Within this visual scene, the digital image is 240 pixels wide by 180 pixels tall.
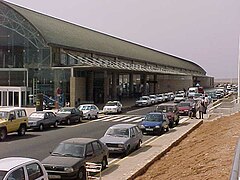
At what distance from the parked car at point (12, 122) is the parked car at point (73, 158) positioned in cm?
1058

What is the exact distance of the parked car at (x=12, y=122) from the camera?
2580 centimetres

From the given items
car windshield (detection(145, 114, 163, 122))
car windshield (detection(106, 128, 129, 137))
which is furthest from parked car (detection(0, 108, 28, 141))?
car windshield (detection(145, 114, 163, 122))

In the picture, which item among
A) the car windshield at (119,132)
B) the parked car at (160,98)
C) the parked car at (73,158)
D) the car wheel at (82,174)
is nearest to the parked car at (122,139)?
the car windshield at (119,132)

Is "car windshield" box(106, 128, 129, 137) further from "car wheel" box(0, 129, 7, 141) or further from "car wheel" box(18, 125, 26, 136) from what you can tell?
"car wheel" box(18, 125, 26, 136)

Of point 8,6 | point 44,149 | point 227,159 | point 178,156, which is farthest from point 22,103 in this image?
point 227,159

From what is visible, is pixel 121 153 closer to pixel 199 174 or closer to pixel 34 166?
pixel 199 174

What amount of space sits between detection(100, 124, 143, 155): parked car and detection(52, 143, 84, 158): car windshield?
4250 mm

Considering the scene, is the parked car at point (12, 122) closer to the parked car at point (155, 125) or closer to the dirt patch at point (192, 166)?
the parked car at point (155, 125)

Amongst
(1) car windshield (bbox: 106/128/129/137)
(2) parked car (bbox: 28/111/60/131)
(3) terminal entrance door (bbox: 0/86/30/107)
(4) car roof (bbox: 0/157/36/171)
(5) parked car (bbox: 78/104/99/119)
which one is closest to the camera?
(4) car roof (bbox: 0/157/36/171)

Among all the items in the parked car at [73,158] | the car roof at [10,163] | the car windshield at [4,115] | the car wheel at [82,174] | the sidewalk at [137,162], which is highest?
the car roof at [10,163]

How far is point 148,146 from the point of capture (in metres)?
23.0

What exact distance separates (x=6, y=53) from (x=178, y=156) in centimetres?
4191

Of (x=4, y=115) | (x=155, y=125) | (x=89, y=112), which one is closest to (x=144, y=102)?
(x=89, y=112)

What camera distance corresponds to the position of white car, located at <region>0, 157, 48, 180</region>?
962 cm
